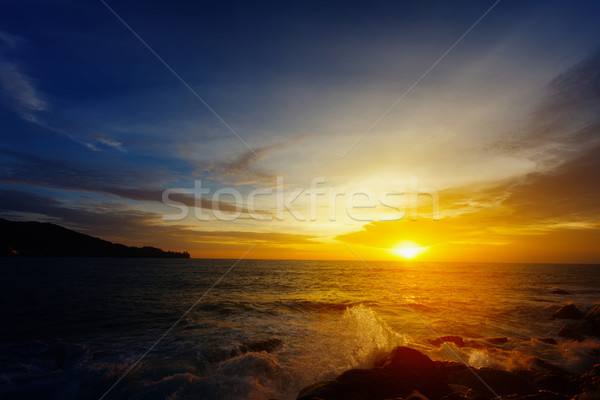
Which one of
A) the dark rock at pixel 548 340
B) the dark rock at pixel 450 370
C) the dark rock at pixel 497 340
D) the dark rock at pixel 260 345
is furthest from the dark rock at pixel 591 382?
the dark rock at pixel 260 345

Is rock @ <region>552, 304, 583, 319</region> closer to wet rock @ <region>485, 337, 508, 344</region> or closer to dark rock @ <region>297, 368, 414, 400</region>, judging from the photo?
wet rock @ <region>485, 337, 508, 344</region>

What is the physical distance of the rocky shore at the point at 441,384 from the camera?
7824 millimetres

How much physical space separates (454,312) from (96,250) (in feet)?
670

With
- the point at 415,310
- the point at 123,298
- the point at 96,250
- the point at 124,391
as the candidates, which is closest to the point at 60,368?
the point at 124,391

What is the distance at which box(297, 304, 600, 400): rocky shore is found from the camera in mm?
7824

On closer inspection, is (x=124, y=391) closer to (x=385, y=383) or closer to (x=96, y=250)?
(x=385, y=383)

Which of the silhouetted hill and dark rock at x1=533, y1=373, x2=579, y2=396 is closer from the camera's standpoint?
dark rock at x1=533, y1=373, x2=579, y2=396

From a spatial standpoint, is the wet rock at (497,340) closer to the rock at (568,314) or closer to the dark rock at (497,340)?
the dark rock at (497,340)

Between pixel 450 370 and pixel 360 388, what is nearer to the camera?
pixel 360 388

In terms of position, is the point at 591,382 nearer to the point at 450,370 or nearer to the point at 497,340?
the point at 450,370

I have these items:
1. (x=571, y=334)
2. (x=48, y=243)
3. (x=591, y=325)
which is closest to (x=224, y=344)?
(x=571, y=334)

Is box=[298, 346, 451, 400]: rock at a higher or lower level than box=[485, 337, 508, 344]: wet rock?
higher

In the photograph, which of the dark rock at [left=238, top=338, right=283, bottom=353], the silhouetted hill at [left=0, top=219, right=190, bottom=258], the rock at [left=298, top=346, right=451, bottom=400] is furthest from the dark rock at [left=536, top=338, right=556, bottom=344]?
the silhouetted hill at [left=0, top=219, right=190, bottom=258]

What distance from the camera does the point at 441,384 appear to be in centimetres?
884
